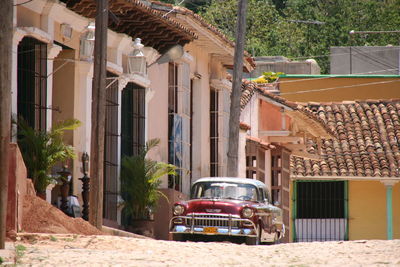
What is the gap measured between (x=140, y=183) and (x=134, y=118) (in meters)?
1.95

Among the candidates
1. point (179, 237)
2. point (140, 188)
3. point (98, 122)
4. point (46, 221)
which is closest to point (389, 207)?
point (140, 188)

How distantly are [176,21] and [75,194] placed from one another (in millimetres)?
6315

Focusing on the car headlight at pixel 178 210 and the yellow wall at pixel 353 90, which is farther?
the yellow wall at pixel 353 90

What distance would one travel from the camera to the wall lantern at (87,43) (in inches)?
774

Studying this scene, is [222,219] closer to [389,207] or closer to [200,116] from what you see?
[200,116]

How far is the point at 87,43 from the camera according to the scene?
778 inches

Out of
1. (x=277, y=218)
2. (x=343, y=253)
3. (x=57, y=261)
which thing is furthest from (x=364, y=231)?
(x=57, y=261)

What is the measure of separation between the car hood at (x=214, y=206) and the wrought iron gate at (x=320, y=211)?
1467 cm

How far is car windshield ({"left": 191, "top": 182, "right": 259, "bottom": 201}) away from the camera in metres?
20.9

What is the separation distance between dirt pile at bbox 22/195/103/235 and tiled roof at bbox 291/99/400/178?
53.7ft

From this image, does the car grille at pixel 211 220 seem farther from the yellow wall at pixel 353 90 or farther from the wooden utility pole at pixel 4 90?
the yellow wall at pixel 353 90

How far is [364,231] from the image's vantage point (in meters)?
34.4

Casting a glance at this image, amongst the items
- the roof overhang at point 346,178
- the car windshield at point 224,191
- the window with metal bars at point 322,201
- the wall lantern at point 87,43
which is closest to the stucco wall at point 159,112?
the car windshield at point 224,191

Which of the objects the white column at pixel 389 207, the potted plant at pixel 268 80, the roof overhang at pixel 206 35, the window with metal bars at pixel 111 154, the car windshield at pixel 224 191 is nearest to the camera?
the car windshield at pixel 224 191
